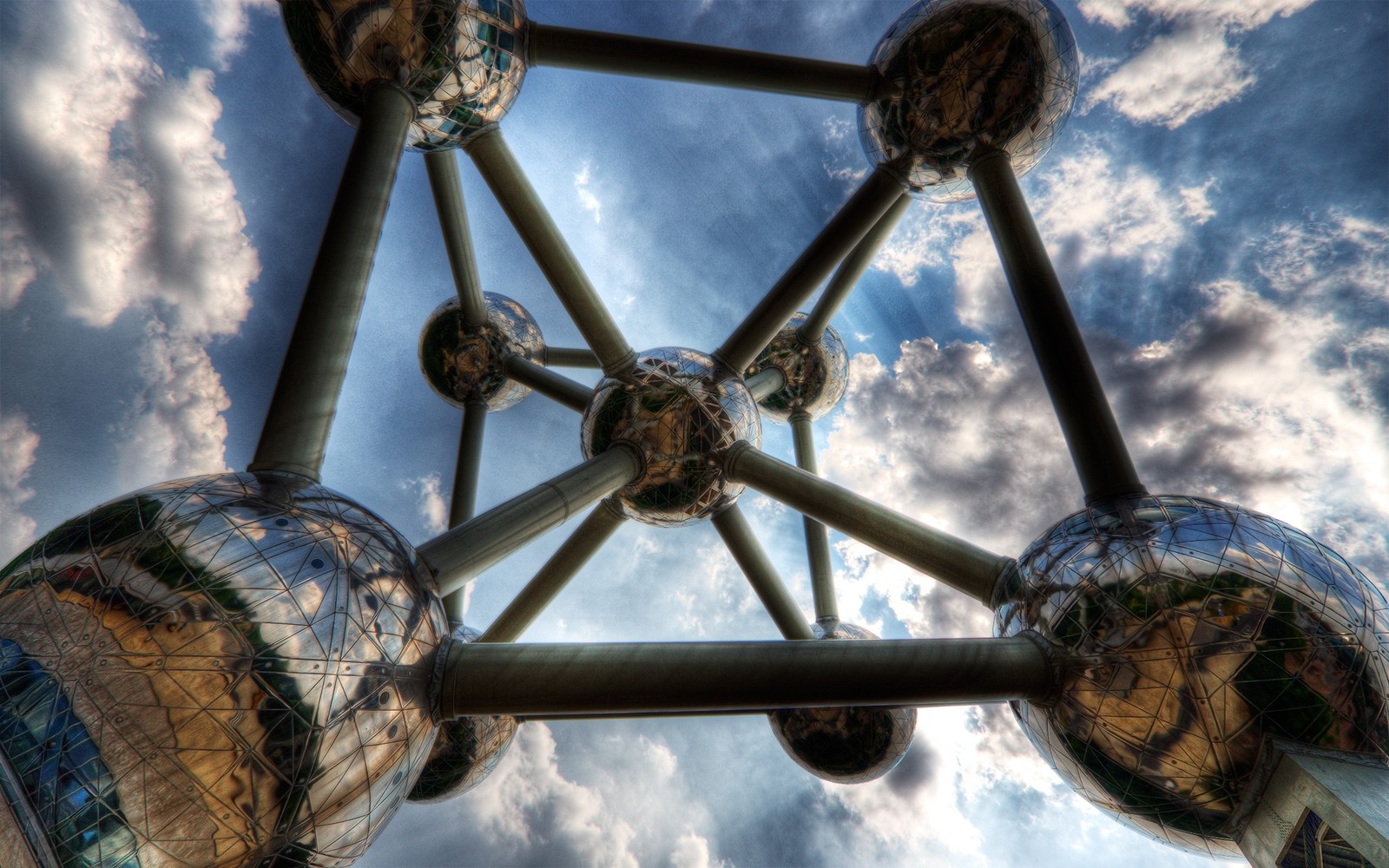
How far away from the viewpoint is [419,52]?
4715mm

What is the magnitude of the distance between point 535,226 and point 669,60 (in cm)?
185

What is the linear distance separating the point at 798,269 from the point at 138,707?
540cm

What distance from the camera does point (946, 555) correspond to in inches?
163

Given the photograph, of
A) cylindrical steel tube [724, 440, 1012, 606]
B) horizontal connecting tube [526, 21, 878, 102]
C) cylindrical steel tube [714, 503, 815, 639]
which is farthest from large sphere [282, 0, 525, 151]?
cylindrical steel tube [714, 503, 815, 639]

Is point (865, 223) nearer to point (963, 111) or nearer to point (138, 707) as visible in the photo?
point (963, 111)

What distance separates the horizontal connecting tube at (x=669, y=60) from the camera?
17.2ft

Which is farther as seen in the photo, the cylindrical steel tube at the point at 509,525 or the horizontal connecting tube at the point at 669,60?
the horizontal connecting tube at the point at 669,60

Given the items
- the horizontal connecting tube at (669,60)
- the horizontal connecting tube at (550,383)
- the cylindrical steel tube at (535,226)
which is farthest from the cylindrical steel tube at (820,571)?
the horizontal connecting tube at (669,60)

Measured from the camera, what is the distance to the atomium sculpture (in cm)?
238

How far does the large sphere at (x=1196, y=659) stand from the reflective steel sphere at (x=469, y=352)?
8.17m

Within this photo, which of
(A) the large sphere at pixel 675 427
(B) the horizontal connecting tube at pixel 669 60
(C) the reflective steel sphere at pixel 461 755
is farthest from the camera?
(C) the reflective steel sphere at pixel 461 755

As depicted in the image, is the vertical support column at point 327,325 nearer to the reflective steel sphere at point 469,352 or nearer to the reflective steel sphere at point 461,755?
the reflective steel sphere at point 461,755

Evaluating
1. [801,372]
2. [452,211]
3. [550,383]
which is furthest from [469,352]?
[801,372]

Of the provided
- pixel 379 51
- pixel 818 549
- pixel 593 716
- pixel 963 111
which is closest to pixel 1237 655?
pixel 593 716
